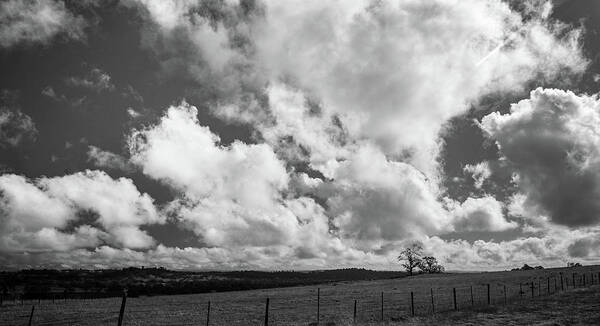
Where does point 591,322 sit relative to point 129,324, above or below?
above

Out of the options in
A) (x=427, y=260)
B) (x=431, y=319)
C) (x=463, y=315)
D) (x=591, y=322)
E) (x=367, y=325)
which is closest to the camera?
(x=591, y=322)

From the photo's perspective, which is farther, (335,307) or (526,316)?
(335,307)

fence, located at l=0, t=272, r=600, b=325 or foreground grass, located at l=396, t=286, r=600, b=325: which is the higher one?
foreground grass, located at l=396, t=286, r=600, b=325

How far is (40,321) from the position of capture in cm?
4984

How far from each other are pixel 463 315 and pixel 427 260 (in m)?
142

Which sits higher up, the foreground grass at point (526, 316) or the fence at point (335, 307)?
the foreground grass at point (526, 316)

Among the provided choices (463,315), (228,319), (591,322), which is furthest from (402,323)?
(228,319)

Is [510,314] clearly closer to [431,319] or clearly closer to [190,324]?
[431,319]

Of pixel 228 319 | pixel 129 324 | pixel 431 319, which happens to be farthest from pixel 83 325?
pixel 431 319

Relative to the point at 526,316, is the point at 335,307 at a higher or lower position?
lower

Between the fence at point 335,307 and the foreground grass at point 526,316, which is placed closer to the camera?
the foreground grass at point 526,316

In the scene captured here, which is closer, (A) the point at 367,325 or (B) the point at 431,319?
(A) the point at 367,325

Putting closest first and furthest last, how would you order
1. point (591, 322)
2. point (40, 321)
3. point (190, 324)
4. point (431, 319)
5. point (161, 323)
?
point (591, 322), point (431, 319), point (190, 324), point (161, 323), point (40, 321)

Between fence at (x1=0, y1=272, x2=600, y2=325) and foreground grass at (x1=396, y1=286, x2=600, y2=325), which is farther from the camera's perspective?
fence at (x1=0, y1=272, x2=600, y2=325)
